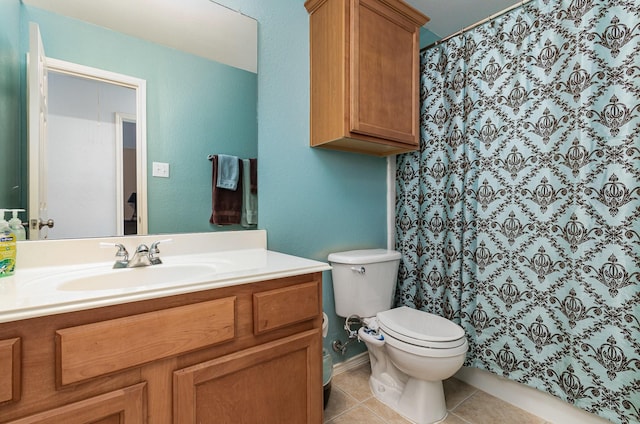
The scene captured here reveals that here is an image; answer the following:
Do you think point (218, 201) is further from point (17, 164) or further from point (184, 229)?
point (17, 164)

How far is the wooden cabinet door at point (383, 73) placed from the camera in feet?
4.81

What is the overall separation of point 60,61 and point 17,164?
389 mm

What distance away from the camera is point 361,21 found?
4.84 ft

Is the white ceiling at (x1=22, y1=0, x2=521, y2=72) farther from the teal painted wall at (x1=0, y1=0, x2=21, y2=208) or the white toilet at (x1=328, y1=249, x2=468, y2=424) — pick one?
the white toilet at (x1=328, y1=249, x2=468, y2=424)

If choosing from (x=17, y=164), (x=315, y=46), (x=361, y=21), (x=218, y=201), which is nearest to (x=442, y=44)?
(x=361, y=21)

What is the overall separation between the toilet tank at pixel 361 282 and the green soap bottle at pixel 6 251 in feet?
4.14

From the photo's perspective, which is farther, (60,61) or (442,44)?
(442,44)

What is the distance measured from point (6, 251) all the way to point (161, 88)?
0.78 metres

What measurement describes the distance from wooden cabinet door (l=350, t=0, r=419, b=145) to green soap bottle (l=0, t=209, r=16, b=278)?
51.9 inches

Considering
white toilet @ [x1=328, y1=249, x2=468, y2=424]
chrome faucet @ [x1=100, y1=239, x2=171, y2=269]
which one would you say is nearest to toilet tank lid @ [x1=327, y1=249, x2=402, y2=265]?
white toilet @ [x1=328, y1=249, x2=468, y2=424]

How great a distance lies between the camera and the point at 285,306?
0.98 meters

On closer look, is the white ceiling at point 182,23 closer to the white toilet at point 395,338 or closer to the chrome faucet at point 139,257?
the chrome faucet at point 139,257

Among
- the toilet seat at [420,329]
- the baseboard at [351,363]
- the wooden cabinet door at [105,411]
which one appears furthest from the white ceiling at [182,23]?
the baseboard at [351,363]

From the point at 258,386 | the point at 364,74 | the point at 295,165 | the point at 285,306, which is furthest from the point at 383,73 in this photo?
the point at 258,386
